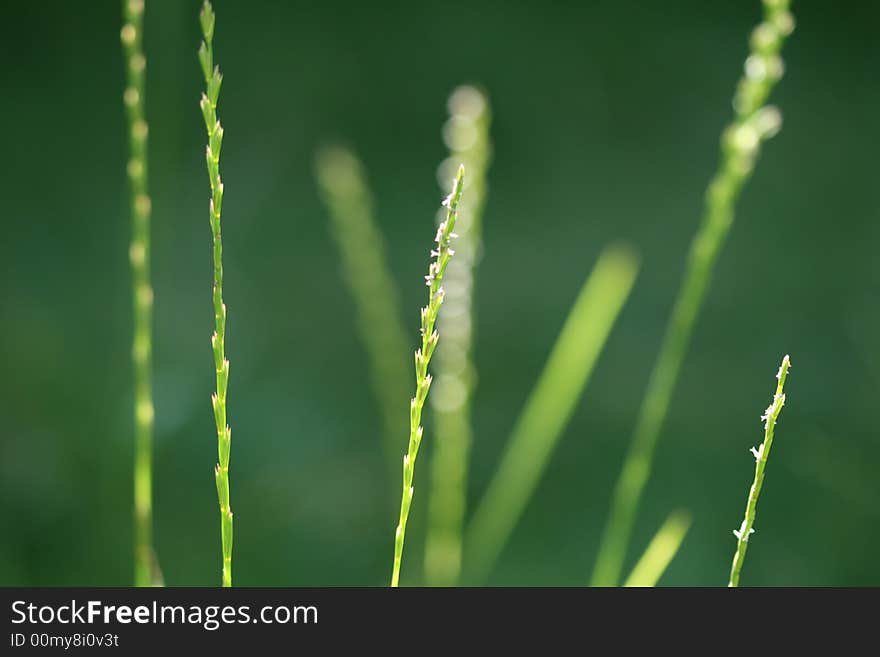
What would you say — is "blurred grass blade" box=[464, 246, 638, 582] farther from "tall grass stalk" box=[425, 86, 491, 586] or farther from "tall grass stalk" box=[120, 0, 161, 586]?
"tall grass stalk" box=[120, 0, 161, 586]

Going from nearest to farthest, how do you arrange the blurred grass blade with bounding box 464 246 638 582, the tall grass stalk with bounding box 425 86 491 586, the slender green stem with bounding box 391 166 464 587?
the slender green stem with bounding box 391 166 464 587
the tall grass stalk with bounding box 425 86 491 586
the blurred grass blade with bounding box 464 246 638 582

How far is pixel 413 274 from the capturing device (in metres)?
1.47

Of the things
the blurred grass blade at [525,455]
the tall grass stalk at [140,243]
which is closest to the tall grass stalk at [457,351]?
the tall grass stalk at [140,243]

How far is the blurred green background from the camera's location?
1.09 m

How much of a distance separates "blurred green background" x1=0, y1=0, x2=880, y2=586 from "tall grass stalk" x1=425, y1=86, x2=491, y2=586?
1.40 feet

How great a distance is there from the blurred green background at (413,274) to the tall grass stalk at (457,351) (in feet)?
1.40

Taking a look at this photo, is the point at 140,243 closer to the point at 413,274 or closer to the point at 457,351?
the point at 457,351

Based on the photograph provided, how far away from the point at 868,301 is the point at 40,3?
4.41ft

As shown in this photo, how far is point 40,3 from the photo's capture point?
1.66 metres

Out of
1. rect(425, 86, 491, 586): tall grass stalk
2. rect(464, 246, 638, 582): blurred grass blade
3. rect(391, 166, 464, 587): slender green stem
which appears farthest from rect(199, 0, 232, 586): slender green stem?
rect(464, 246, 638, 582): blurred grass blade

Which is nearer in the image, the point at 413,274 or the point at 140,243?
the point at 140,243

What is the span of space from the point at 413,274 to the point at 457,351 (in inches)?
36.8

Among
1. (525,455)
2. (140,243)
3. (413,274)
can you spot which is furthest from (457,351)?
(413,274)

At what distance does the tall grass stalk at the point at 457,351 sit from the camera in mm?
498
